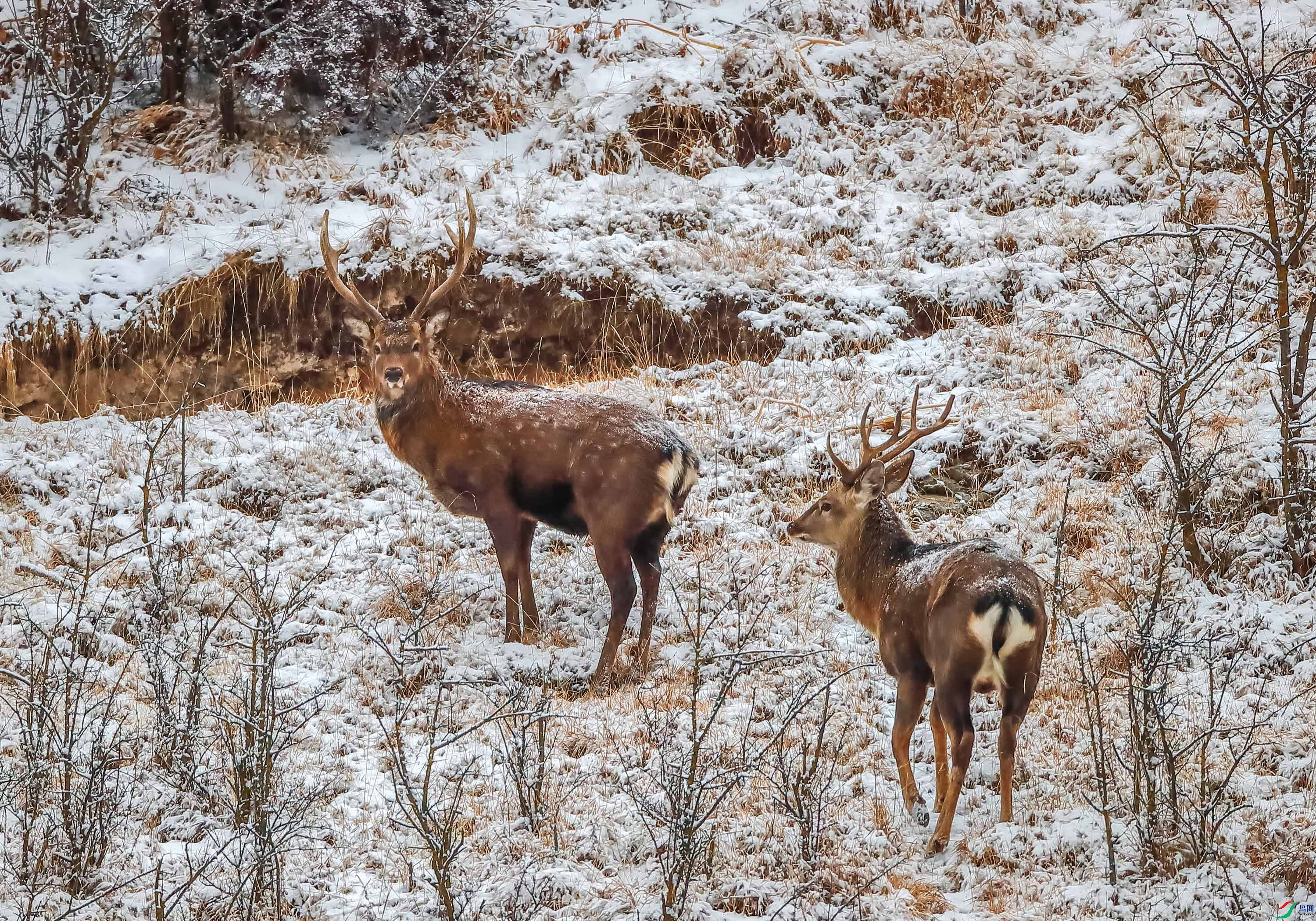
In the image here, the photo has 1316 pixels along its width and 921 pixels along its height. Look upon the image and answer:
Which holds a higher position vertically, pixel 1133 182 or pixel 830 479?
pixel 1133 182

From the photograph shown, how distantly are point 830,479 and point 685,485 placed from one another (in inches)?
95.7

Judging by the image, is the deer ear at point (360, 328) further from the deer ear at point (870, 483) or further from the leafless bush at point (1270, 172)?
the leafless bush at point (1270, 172)

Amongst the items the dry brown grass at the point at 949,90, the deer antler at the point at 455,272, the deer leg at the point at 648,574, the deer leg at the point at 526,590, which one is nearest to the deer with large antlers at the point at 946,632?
the deer leg at the point at 648,574

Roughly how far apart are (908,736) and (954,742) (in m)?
0.47

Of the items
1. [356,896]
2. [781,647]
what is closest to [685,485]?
[781,647]

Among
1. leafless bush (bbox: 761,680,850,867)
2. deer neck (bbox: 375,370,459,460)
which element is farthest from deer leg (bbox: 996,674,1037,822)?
deer neck (bbox: 375,370,459,460)

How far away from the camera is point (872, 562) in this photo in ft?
22.7

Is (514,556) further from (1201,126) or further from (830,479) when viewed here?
(1201,126)

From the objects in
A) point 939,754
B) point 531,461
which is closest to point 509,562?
point 531,461

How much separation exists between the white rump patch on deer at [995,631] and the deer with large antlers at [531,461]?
2739 mm

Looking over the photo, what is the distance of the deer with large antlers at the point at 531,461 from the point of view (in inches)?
306

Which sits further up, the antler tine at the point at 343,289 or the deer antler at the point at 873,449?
the antler tine at the point at 343,289

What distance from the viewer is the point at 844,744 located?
661 cm

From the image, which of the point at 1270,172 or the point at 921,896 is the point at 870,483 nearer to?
the point at 921,896
